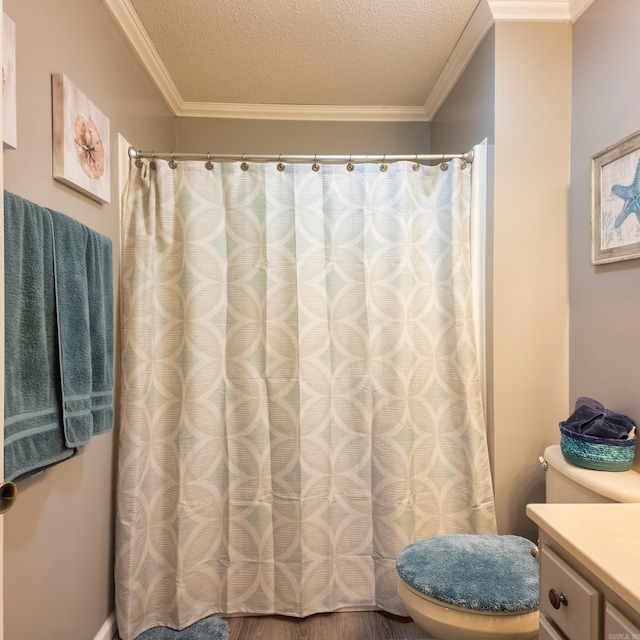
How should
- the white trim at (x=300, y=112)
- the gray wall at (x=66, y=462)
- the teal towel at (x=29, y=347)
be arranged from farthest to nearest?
1. the white trim at (x=300, y=112)
2. the gray wall at (x=66, y=462)
3. the teal towel at (x=29, y=347)

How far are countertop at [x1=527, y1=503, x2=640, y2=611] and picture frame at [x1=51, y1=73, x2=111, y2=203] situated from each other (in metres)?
1.55

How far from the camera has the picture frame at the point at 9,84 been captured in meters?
1.00

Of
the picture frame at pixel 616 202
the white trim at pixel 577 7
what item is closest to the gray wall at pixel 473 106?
the white trim at pixel 577 7

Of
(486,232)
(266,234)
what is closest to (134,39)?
(266,234)

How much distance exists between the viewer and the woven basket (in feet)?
4.06

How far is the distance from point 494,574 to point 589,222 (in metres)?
1.21

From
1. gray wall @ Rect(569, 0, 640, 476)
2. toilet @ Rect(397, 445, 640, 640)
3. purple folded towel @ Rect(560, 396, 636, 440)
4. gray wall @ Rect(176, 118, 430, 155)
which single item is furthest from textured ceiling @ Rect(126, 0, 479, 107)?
toilet @ Rect(397, 445, 640, 640)

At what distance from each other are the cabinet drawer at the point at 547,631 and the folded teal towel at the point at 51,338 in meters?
1.20

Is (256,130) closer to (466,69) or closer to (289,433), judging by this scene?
(466,69)

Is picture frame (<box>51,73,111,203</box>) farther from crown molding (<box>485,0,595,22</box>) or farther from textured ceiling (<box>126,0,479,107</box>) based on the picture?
crown molding (<box>485,0,595,22</box>)

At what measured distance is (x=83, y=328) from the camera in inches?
49.5

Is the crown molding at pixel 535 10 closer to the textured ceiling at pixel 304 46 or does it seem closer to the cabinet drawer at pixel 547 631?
the textured ceiling at pixel 304 46

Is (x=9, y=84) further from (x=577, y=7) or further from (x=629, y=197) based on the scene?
(x=577, y=7)

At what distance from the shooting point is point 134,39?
1772 millimetres
